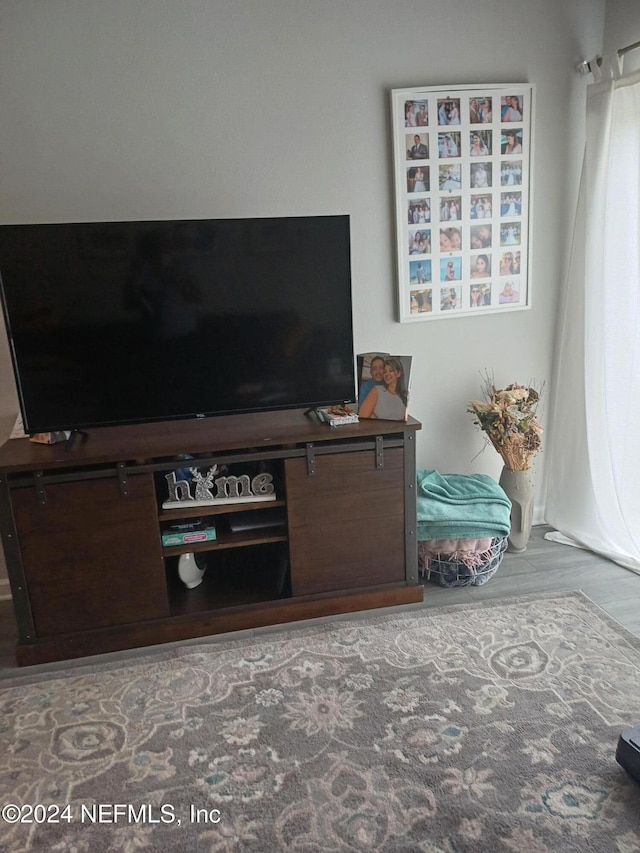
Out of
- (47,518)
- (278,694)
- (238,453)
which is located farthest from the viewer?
(238,453)

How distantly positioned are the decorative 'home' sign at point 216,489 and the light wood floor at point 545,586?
1.61 feet

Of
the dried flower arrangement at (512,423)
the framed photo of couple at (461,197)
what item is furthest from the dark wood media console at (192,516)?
the framed photo of couple at (461,197)

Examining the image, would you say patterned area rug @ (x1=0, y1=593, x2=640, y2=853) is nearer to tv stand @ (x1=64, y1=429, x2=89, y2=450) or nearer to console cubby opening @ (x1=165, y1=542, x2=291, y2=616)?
console cubby opening @ (x1=165, y1=542, x2=291, y2=616)

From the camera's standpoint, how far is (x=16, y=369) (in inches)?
88.1

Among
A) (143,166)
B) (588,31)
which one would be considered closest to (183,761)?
(143,166)

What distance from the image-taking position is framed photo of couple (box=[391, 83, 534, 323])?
2.72m

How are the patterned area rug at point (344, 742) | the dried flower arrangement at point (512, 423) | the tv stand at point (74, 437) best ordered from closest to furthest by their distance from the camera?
the patterned area rug at point (344, 742)
the tv stand at point (74, 437)
the dried flower arrangement at point (512, 423)

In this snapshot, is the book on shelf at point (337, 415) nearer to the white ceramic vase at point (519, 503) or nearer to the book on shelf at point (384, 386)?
the book on shelf at point (384, 386)

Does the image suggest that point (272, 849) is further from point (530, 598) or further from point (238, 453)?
point (530, 598)

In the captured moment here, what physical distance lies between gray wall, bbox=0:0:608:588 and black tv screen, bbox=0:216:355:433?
0.37 meters

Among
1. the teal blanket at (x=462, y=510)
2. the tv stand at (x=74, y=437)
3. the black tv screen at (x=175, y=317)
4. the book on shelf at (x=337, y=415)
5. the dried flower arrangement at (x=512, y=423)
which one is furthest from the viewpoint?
the dried flower arrangement at (x=512, y=423)

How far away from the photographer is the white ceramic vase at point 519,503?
2918mm

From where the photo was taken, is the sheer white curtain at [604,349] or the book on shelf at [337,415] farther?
the sheer white curtain at [604,349]

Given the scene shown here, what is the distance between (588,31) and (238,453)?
2.29m
